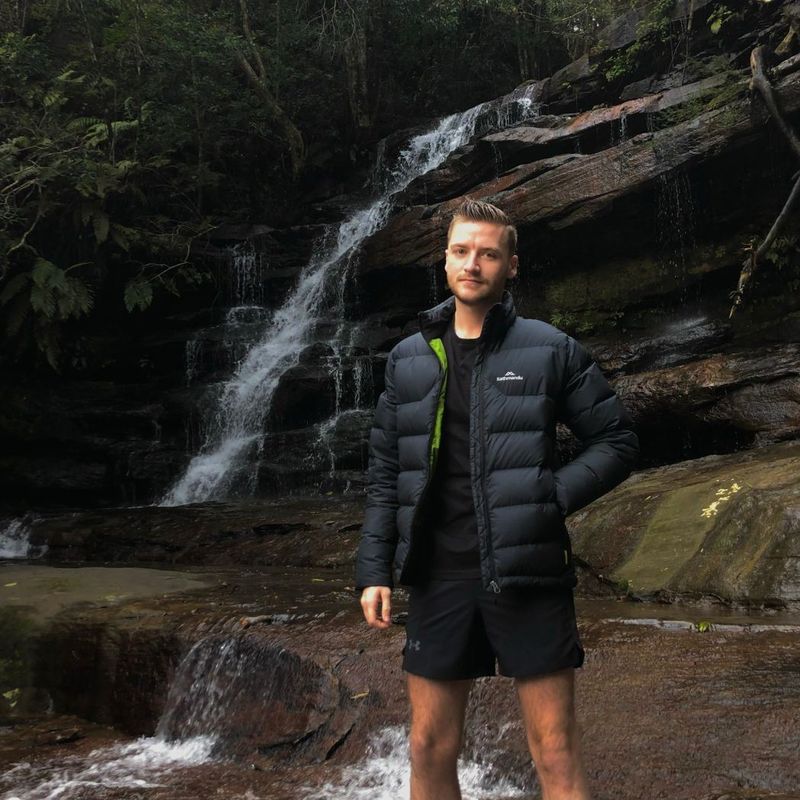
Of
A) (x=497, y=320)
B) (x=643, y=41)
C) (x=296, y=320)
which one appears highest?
(x=643, y=41)

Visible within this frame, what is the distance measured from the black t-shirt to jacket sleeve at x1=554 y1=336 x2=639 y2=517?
0.26 meters

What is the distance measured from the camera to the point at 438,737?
2291mm

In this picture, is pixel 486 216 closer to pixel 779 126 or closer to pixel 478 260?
pixel 478 260

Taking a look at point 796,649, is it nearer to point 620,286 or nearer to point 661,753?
point 661,753

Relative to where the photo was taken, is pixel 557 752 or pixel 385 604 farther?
pixel 385 604

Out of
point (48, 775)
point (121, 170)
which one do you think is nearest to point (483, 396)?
point (48, 775)

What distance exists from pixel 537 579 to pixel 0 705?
16.1 ft

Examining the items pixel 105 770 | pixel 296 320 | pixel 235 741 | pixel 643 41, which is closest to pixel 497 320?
pixel 235 741

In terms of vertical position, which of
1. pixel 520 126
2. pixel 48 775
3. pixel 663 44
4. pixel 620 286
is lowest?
pixel 48 775

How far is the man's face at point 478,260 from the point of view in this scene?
239cm

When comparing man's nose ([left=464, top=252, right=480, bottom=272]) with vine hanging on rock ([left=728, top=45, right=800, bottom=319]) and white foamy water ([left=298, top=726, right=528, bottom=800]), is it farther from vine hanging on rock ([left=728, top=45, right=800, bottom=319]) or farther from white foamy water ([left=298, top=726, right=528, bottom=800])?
vine hanging on rock ([left=728, top=45, right=800, bottom=319])

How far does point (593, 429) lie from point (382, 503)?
2.19ft

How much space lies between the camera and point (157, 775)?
14.1 ft

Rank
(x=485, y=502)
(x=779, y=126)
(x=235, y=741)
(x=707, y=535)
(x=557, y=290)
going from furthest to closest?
1. (x=557, y=290)
2. (x=779, y=126)
3. (x=707, y=535)
4. (x=235, y=741)
5. (x=485, y=502)
